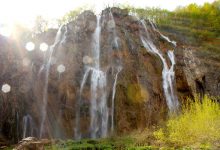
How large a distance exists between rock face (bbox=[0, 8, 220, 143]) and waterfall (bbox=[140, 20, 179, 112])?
534 mm

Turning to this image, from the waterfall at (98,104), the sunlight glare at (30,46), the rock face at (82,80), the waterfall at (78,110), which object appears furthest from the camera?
the sunlight glare at (30,46)

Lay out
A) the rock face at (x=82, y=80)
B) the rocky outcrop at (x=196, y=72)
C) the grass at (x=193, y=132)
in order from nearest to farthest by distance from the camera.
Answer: the grass at (x=193, y=132) → the rock face at (x=82, y=80) → the rocky outcrop at (x=196, y=72)

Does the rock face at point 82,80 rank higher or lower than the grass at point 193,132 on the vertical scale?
higher

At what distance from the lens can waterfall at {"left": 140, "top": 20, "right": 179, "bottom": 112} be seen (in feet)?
111

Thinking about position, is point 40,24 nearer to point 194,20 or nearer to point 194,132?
point 194,20

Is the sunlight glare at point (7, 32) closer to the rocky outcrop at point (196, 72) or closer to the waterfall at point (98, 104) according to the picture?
the waterfall at point (98, 104)

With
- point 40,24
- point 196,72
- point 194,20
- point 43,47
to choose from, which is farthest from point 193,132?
point 40,24

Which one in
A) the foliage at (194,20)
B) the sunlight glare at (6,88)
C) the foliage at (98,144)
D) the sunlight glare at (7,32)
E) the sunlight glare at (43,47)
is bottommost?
the foliage at (98,144)

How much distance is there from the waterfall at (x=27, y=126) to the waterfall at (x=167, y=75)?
12.8 meters

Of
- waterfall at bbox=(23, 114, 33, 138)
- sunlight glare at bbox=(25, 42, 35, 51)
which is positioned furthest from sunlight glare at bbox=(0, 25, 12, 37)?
waterfall at bbox=(23, 114, 33, 138)

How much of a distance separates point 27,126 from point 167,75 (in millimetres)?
14201

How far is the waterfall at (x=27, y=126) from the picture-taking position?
108ft

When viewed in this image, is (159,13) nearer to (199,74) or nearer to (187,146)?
(199,74)

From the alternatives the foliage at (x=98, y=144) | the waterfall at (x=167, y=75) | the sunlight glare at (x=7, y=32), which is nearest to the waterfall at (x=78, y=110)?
the foliage at (x=98, y=144)
